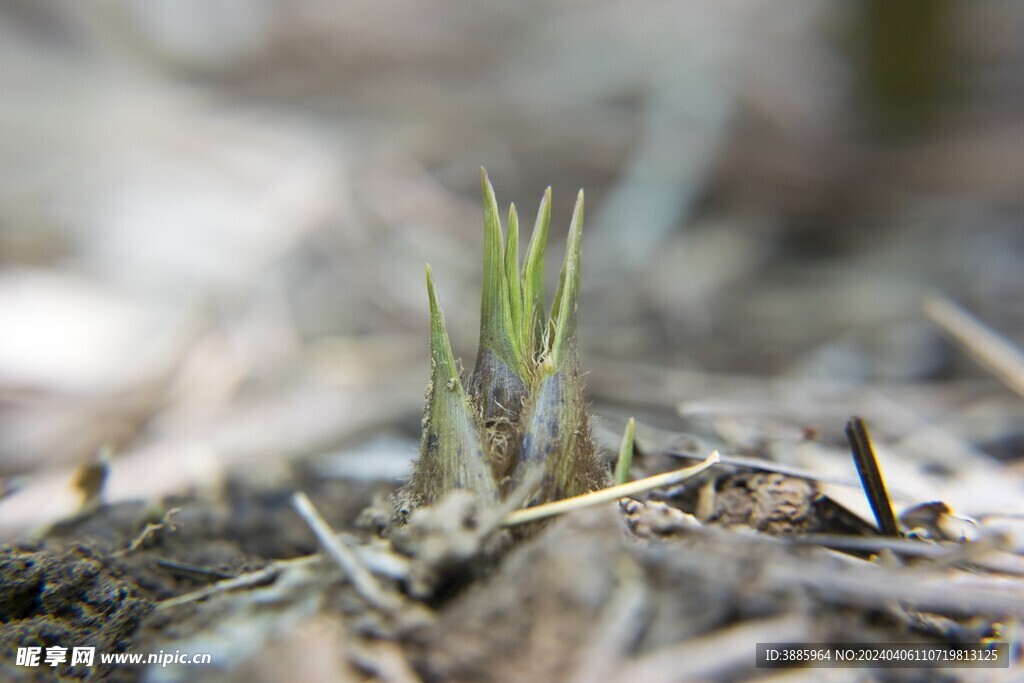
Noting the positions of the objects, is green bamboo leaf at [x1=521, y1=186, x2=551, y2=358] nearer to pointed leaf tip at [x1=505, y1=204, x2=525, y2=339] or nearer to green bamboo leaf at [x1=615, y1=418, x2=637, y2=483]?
pointed leaf tip at [x1=505, y1=204, x2=525, y2=339]

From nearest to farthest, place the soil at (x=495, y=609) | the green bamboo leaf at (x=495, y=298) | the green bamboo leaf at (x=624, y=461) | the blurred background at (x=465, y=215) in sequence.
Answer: the soil at (x=495, y=609) < the green bamboo leaf at (x=495, y=298) < the green bamboo leaf at (x=624, y=461) < the blurred background at (x=465, y=215)

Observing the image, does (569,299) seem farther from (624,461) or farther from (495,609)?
(495,609)

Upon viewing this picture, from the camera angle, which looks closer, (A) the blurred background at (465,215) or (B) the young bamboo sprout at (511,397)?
(B) the young bamboo sprout at (511,397)

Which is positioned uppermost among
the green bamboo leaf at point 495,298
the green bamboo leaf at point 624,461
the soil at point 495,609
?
the green bamboo leaf at point 495,298

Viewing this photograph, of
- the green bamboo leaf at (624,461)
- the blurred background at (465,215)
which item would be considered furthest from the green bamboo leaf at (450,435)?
the blurred background at (465,215)

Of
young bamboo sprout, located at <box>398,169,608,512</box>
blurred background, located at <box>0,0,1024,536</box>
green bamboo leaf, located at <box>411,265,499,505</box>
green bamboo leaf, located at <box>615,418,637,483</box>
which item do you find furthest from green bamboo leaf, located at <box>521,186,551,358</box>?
blurred background, located at <box>0,0,1024,536</box>

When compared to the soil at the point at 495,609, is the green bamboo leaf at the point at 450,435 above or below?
above

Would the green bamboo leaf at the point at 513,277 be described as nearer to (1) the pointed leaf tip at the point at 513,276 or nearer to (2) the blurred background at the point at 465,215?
(1) the pointed leaf tip at the point at 513,276

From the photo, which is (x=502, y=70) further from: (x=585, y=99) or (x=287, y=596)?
(x=287, y=596)
